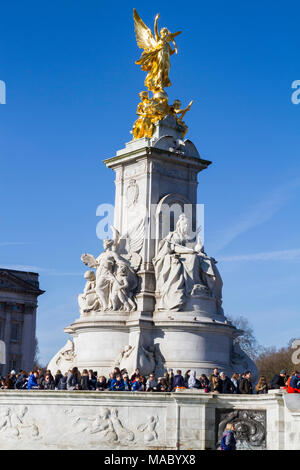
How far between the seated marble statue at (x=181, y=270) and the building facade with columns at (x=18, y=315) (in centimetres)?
5291

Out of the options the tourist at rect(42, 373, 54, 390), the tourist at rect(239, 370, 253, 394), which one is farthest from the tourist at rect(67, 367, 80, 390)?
the tourist at rect(239, 370, 253, 394)

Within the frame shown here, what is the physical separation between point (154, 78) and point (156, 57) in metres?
0.91

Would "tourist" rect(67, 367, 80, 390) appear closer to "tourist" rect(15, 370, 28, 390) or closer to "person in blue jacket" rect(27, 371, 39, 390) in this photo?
"person in blue jacket" rect(27, 371, 39, 390)

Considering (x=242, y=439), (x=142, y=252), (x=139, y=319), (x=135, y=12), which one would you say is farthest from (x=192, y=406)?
(x=135, y=12)

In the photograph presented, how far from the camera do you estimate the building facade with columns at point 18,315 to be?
92.8m

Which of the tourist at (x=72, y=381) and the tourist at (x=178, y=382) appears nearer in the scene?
the tourist at (x=178, y=382)

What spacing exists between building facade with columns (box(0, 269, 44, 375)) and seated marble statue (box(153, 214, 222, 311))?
52.9m

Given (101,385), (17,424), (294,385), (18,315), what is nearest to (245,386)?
(294,385)

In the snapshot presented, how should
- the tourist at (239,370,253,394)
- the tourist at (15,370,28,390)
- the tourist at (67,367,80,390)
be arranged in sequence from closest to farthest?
the tourist at (239,370,253,394) < the tourist at (67,367,80,390) < the tourist at (15,370,28,390)

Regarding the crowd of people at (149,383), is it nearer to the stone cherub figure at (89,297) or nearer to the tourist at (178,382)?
the tourist at (178,382)

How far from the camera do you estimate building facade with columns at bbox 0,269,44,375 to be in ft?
305

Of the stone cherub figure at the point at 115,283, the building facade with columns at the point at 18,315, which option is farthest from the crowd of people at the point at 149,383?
the building facade with columns at the point at 18,315

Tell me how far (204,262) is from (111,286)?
12.7ft

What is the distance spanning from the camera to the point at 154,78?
143 feet
